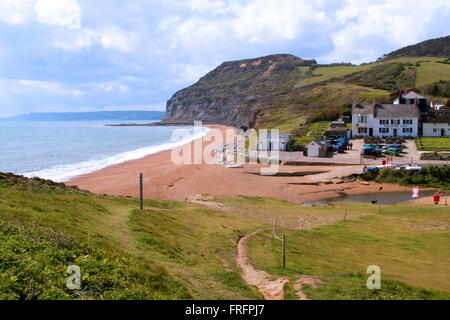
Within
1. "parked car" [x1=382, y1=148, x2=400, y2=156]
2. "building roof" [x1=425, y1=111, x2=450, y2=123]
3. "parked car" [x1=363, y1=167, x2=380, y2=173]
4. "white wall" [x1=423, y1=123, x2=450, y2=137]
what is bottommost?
"parked car" [x1=363, y1=167, x2=380, y2=173]

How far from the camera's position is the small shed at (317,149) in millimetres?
60856

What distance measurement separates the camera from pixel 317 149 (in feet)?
201

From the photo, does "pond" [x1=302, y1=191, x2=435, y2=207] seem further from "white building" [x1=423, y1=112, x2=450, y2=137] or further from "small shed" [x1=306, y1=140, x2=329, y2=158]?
"white building" [x1=423, y1=112, x2=450, y2=137]

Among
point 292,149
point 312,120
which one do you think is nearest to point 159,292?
point 292,149

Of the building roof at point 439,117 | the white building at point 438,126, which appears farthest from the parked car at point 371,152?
the building roof at point 439,117

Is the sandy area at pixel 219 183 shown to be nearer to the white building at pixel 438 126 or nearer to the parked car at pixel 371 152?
the parked car at pixel 371 152

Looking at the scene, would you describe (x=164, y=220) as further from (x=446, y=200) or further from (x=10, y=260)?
(x=446, y=200)

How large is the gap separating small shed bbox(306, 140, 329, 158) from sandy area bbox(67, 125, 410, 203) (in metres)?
6.04

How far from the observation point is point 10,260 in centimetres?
1027

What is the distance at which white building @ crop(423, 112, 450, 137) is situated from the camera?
72.8m

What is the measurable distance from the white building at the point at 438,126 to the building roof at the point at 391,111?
332 centimetres

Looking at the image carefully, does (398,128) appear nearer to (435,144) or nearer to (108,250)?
(435,144)

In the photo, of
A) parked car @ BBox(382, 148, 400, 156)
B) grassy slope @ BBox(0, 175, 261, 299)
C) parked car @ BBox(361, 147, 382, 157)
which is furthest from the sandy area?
grassy slope @ BBox(0, 175, 261, 299)

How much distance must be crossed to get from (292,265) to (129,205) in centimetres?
1296
